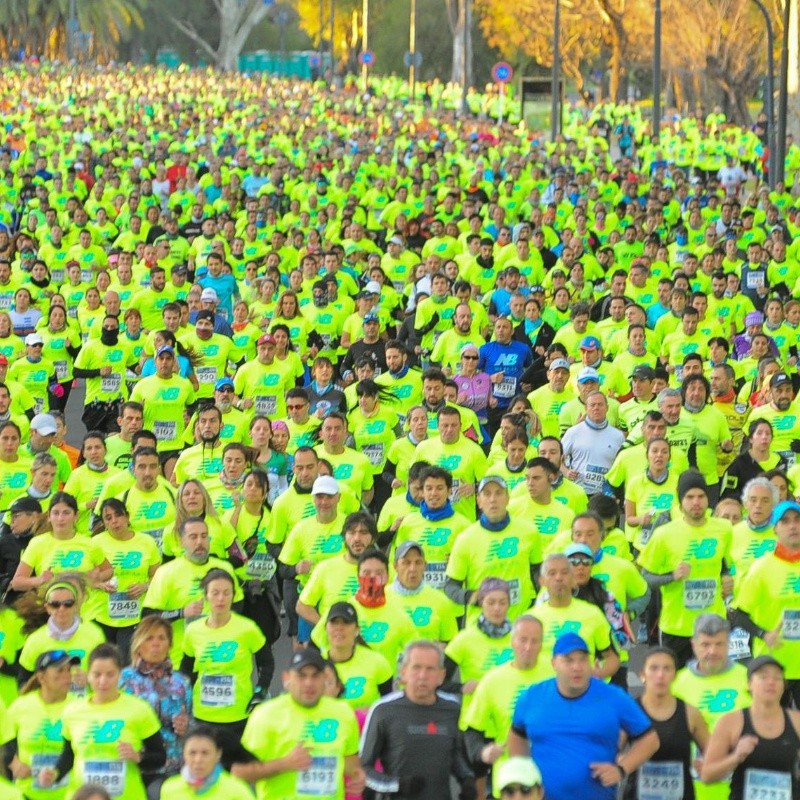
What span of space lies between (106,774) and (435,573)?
3116 millimetres

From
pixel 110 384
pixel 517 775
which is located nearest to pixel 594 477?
pixel 110 384

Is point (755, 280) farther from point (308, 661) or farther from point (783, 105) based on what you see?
point (308, 661)

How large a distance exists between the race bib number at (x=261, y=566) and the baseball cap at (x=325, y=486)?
544 millimetres

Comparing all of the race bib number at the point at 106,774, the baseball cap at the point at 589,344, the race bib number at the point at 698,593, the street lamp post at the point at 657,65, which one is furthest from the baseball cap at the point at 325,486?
the street lamp post at the point at 657,65

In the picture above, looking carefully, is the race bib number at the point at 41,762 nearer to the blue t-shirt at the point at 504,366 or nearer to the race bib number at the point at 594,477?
the race bib number at the point at 594,477

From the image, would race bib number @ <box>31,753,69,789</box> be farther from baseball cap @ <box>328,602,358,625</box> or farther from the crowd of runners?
baseball cap @ <box>328,602,358,625</box>

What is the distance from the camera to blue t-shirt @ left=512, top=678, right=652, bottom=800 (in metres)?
7.61

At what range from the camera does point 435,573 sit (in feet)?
34.8

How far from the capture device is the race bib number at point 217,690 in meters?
9.10

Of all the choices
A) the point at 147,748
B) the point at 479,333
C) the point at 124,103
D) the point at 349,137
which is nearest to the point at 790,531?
the point at 147,748

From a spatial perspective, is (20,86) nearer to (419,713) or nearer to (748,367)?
(748,367)

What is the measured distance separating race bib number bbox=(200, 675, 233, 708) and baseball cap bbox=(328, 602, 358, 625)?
2.92 feet

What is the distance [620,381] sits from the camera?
578 inches

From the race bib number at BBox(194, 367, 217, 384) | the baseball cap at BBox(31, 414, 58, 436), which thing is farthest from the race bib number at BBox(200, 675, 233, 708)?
the race bib number at BBox(194, 367, 217, 384)
